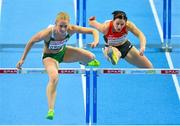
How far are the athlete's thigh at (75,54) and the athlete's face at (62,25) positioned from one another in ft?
2.07

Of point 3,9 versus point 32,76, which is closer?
point 32,76

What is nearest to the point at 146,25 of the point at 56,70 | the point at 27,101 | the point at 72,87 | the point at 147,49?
the point at 147,49

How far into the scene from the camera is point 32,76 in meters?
14.8

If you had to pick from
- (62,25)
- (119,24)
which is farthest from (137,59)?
(62,25)

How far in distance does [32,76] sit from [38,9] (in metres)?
3.57

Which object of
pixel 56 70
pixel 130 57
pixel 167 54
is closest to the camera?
pixel 56 70

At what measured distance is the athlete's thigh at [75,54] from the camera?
39.3ft

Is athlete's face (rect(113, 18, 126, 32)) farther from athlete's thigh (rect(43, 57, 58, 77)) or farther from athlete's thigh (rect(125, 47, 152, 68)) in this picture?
athlete's thigh (rect(43, 57, 58, 77))

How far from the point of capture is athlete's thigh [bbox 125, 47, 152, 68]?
41.1ft

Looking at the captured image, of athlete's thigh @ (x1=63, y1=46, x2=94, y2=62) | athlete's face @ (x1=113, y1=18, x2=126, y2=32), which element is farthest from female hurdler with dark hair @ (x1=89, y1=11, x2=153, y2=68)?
athlete's thigh @ (x1=63, y1=46, x2=94, y2=62)

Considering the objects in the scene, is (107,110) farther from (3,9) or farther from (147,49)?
(3,9)

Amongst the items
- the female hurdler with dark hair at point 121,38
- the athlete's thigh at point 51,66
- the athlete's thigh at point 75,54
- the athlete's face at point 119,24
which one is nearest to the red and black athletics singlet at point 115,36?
the female hurdler with dark hair at point 121,38

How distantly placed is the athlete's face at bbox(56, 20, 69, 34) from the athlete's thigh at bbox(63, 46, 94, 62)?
0.63 m

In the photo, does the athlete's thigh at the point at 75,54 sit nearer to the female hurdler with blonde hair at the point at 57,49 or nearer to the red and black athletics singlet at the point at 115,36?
the female hurdler with blonde hair at the point at 57,49
